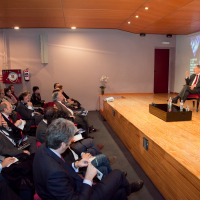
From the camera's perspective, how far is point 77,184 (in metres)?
1.69

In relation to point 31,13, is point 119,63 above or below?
below

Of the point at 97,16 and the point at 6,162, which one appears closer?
the point at 6,162

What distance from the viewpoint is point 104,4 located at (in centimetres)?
432

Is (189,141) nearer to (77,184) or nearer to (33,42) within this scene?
(77,184)

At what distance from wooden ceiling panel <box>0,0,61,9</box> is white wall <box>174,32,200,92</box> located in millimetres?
5077

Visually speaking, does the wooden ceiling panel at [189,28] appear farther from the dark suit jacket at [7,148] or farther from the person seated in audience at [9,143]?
the dark suit jacket at [7,148]

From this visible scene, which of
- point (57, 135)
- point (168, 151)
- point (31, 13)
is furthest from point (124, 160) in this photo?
point (31, 13)

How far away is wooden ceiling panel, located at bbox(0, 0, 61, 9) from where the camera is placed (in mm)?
4090

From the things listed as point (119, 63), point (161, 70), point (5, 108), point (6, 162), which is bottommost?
point (6, 162)

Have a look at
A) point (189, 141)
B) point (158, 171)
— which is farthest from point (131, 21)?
point (158, 171)

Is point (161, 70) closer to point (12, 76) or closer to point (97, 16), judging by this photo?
point (97, 16)

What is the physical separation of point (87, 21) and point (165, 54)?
3940 mm

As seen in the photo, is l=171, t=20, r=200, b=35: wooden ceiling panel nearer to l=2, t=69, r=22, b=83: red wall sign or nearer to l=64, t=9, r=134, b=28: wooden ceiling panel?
l=64, t=9, r=134, b=28: wooden ceiling panel

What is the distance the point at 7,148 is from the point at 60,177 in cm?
133
